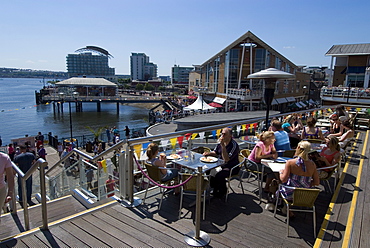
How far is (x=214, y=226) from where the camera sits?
3.73m

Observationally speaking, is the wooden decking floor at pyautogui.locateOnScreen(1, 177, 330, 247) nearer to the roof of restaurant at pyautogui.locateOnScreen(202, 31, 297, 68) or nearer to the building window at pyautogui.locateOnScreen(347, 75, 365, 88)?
the roof of restaurant at pyautogui.locateOnScreen(202, 31, 297, 68)

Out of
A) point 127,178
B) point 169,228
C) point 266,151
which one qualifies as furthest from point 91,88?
point 169,228

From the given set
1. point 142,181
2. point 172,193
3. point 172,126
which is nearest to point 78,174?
Answer: point 142,181

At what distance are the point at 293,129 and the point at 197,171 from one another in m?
4.76

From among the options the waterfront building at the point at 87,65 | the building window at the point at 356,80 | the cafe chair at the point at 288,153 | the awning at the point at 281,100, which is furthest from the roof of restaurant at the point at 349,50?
the waterfront building at the point at 87,65

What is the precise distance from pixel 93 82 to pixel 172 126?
50370 mm

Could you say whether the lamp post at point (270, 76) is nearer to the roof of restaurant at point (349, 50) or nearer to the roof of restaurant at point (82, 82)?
the roof of restaurant at point (349, 50)

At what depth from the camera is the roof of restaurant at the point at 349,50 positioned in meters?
36.4

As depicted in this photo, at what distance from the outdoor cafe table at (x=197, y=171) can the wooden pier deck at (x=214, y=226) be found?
3.9 inches

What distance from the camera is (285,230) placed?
364 centimetres

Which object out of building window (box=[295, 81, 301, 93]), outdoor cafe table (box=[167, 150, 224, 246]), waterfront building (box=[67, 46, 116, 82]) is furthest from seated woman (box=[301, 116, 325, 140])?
waterfront building (box=[67, 46, 116, 82])

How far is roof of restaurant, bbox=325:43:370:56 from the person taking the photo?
36406 mm

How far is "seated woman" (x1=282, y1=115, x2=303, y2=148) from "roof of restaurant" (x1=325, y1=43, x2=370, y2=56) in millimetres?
36420

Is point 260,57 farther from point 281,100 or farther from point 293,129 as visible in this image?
point 293,129
